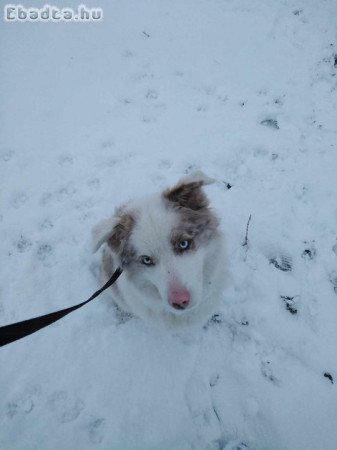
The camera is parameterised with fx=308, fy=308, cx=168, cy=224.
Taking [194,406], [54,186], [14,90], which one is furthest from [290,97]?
[14,90]

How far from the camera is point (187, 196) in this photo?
2.55 meters

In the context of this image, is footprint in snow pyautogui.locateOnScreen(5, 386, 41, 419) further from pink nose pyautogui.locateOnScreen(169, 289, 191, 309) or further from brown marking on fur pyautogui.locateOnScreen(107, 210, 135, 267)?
pink nose pyautogui.locateOnScreen(169, 289, 191, 309)

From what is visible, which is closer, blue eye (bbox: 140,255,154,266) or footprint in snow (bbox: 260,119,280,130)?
blue eye (bbox: 140,255,154,266)

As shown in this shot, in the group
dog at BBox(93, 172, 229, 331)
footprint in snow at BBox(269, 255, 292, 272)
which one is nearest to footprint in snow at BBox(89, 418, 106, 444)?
dog at BBox(93, 172, 229, 331)

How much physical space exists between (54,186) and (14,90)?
2864 mm

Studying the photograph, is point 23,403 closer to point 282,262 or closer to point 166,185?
point 166,185

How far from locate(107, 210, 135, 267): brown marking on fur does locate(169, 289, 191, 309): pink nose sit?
18.6 inches

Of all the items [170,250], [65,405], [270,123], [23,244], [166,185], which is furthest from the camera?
[270,123]

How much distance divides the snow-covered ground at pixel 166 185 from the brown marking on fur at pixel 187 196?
1.35m

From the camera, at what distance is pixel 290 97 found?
5203mm

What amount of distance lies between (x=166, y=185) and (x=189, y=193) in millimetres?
1918

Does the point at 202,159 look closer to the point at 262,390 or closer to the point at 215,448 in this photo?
the point at 262,390

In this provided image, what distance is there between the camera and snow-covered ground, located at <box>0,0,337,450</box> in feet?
9.71

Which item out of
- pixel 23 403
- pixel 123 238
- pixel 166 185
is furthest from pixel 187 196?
pixel 23 403
